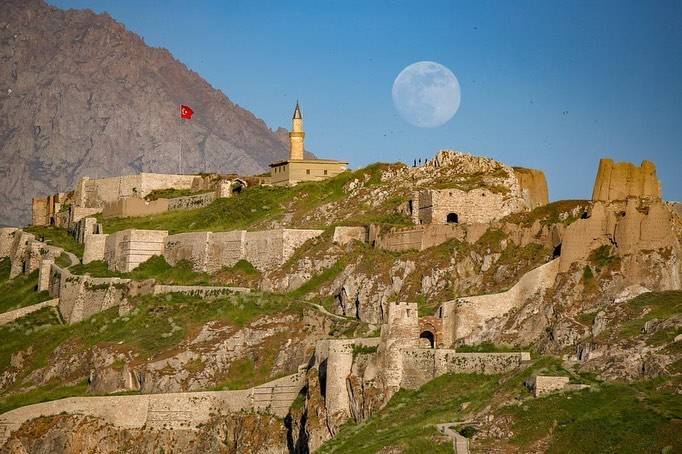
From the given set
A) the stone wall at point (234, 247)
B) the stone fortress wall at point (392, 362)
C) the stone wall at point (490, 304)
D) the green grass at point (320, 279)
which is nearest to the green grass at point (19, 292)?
the stone wall at point (234, 247)

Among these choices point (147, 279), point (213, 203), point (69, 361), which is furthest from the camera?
point (213, 203)

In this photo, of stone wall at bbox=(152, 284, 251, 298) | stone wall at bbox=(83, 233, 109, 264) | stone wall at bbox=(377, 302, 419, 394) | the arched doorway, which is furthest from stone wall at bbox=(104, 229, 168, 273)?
stone wall at bbox=(377, 302, 419, 394)

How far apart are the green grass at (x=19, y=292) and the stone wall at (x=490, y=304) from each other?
125 feet

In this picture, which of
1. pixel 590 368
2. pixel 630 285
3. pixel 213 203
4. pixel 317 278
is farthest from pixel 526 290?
pixel 213 203

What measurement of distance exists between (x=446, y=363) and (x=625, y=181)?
1612cm

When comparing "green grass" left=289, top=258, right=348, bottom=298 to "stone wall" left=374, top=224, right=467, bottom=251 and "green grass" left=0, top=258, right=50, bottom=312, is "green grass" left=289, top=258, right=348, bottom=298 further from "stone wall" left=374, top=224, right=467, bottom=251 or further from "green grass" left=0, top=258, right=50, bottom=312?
"green grass" left=0, top=258, right=50, bottom=312

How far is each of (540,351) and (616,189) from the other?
14.5m

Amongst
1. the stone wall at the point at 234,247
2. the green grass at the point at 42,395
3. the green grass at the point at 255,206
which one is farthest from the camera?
the green grass at the point at 255,206

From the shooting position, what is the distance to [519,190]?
10481 centimetres

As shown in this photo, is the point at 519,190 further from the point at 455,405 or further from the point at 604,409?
the point at 604,409

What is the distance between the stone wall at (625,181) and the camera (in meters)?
94.0

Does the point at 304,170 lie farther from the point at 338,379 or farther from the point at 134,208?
the point at 338,379

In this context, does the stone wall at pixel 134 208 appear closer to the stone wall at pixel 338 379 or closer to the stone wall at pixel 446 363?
the stone wall at pixel 338 379

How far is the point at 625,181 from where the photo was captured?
9412 cm
